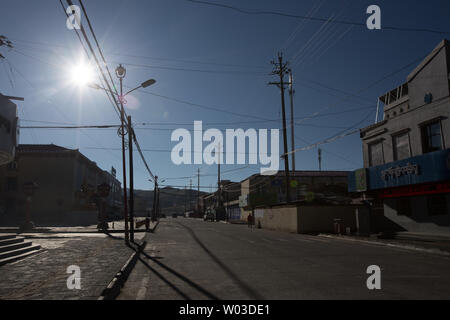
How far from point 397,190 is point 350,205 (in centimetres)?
1013

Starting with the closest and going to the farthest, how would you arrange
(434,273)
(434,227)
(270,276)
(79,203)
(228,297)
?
(228,297)
(270,276)
(434,273)
(434,227)
(79,203)

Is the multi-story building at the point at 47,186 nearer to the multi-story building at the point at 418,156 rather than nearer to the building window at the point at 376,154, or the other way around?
the building window at the point at 376,154

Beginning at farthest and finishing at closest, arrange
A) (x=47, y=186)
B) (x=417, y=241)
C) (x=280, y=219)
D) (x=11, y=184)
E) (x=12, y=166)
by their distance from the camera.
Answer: (x=47, y=186), (x=12, y=166), (x=11, y=184), (x=280, y=219), (x=417, y=241)

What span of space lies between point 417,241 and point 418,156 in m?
4.78

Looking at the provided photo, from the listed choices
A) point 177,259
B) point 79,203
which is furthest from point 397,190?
point 79,203

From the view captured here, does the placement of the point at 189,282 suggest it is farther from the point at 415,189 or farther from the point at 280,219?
the point at 280,219

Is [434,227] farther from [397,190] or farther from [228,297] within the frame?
[228,297]

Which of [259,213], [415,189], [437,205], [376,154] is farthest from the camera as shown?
[259,213]

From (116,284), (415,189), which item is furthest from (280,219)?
(116,284)

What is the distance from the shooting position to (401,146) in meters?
21.9

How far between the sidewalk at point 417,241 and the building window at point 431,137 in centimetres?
485

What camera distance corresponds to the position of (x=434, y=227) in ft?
63.8

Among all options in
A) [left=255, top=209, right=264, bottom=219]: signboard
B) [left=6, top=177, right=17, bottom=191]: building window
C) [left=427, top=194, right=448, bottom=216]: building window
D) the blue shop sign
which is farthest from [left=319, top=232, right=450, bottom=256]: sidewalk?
[left=6, top=177, right=17, bottom=191]: building window

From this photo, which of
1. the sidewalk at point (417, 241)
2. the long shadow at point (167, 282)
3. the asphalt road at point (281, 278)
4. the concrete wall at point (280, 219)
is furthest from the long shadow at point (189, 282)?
the concrete wall at point (280, 219)
